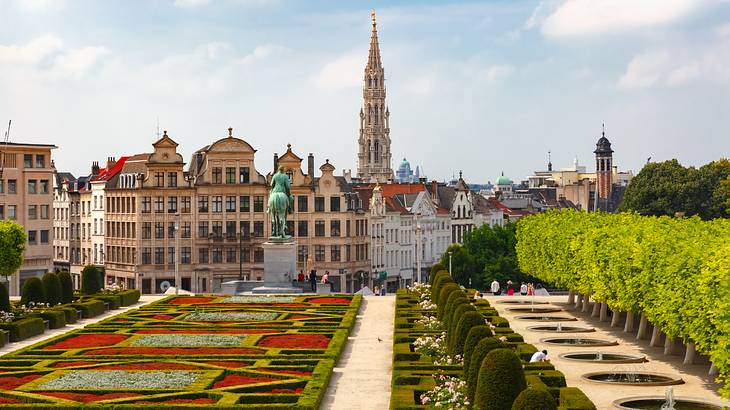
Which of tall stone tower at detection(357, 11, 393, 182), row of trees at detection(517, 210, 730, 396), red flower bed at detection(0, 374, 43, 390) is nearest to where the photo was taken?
row of trees at detection(517, 210, 730, 396)

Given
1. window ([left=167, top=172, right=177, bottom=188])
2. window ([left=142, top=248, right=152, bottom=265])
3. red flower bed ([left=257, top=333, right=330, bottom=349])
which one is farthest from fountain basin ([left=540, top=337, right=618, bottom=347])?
window ([left=142, top=248, right=152, bottom=265])

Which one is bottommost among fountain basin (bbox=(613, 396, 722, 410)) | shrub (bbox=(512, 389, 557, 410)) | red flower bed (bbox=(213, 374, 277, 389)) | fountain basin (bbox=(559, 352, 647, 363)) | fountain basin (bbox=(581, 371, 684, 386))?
fountain basin (bbox=(613, 396, 722, 410))

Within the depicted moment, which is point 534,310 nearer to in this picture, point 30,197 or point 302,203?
point 30,197

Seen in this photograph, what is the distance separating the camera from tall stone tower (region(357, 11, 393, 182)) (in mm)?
189375

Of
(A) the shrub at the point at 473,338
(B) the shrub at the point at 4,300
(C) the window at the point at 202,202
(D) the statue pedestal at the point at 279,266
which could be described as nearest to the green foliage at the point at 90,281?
(D) the statue pedestal at the point at 279,266

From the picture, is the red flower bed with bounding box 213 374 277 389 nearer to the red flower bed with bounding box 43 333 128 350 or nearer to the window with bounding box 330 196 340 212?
the red flower bed with bounding box 43 333 128 350

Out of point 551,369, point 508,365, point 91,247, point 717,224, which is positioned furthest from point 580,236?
point 91,247

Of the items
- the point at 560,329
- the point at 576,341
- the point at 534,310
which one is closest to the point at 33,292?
the point at 560,329

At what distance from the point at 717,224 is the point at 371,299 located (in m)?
24.9

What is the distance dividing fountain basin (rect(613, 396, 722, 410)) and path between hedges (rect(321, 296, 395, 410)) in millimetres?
6835

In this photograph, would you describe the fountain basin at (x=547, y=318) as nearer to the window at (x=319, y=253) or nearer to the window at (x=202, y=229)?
the window at (x=319, y=253)

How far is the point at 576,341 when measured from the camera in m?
56.2

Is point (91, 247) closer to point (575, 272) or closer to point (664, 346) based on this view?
point (575, 272)

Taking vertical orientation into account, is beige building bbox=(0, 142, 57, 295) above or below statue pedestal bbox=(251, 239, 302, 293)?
above
